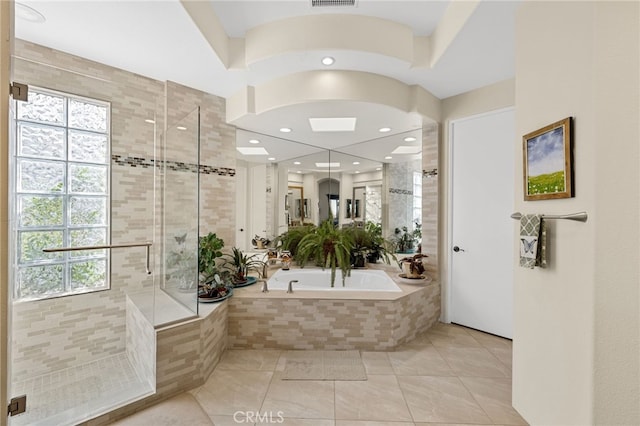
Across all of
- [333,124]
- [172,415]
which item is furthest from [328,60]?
[172,415]

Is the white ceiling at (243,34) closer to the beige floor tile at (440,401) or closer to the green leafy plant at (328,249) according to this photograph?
the green leafy plant at (328,249)

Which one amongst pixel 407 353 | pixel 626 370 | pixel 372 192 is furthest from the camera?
pixel 372 192

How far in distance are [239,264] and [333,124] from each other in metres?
1.96

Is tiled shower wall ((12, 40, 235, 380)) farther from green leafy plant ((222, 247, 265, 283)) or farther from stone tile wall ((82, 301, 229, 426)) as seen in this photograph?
stone tile wall ((82, 301, 229, 426))

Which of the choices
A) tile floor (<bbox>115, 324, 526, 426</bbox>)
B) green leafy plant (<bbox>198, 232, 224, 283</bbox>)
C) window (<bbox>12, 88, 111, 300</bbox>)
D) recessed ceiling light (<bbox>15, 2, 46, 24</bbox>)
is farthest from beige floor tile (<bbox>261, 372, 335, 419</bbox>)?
recessed ceiling light (<bbox>15, 2, 46, 24</bbox>)

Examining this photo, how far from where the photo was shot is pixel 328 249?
3.37 metres

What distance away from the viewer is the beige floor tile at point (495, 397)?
1.65m

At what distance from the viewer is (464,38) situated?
6.50 ft

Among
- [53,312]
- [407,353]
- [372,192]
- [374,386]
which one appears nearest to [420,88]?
[372,192]

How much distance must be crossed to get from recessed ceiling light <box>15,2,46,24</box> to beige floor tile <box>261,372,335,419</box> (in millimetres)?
2961

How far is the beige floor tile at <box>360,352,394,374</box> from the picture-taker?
7.03ft

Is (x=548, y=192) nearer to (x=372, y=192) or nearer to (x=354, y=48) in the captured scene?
(x=354, y=48)

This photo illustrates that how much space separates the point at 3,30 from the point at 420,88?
9.55 feet

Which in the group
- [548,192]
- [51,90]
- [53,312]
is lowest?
[53,312]
